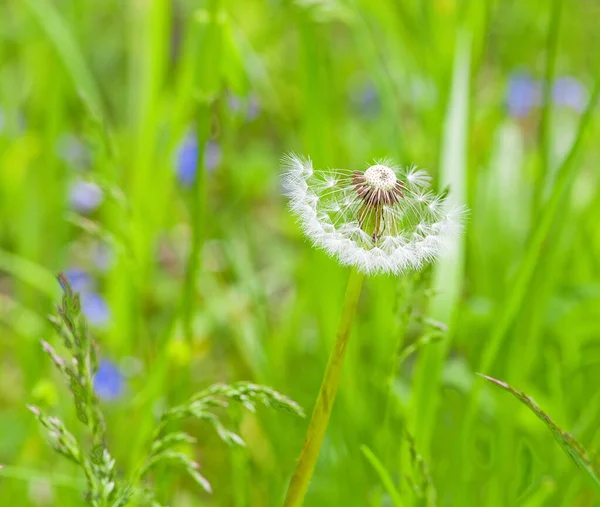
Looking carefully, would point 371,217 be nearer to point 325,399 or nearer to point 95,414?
point 325,399

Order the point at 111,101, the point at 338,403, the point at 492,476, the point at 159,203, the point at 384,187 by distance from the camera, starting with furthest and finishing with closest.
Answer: the point at 111,101 < the point at 159,203 < the point at 338,403 < the point at 492,476 < the point at 384,187

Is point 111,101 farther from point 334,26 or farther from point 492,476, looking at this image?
point 492,476

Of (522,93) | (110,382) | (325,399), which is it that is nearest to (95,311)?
(110,382)

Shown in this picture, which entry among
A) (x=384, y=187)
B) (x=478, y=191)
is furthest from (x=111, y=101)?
(x=384, y=187)

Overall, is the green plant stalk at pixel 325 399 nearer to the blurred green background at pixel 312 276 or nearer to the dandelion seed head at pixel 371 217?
the dandelion seed head at pixel 371 217

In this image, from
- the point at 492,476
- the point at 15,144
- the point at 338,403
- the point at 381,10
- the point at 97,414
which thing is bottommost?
the point at 97,414

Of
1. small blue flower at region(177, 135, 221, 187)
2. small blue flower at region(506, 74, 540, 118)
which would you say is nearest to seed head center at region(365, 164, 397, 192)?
small blue flower at region(177, 135, 221, 187)

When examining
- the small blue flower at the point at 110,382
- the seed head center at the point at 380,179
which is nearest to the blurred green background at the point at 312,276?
the small blue flower at the point at 110,382

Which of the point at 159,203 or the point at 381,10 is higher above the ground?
the point at 381,10
